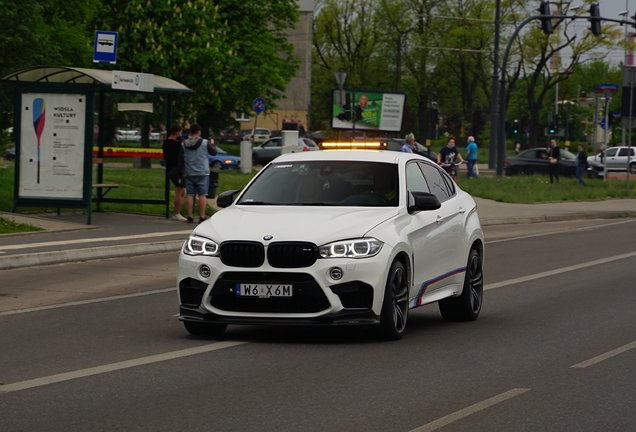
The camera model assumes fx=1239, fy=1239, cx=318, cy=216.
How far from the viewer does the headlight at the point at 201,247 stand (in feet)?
30.6

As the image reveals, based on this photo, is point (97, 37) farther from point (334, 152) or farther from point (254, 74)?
point (254, 74)

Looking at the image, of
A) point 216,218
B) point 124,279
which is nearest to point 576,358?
point 216,218

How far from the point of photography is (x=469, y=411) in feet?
23.2

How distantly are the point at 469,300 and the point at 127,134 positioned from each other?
49.0ft

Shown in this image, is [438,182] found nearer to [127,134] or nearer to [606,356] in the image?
[606,356]

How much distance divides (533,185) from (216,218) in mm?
32701

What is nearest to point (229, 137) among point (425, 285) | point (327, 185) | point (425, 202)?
point (327, 185)

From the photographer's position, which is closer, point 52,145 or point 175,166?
point 52,145

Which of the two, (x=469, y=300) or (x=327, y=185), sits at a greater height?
(x=327, y=185)

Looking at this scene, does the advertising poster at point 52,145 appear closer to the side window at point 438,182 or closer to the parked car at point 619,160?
the side window at point 438,182

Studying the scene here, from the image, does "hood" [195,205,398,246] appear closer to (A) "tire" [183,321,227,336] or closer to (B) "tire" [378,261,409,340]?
(B) "tire" [378,261,409,340]

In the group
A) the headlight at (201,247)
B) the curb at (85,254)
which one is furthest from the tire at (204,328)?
the curb at (85,254)

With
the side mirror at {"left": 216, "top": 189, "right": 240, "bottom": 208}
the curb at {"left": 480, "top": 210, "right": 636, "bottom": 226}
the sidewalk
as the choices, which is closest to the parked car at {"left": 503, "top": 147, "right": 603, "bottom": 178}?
the curb at {"left": 480, "top": 210, "right": 636, "bottom": 226}

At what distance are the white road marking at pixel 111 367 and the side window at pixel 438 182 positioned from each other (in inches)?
101
